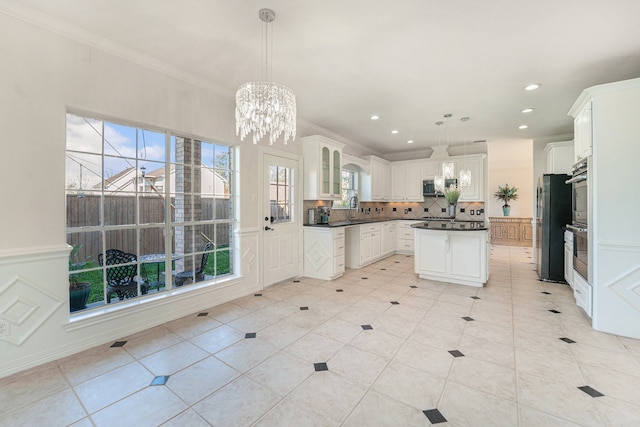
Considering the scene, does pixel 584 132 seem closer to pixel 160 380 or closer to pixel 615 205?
pixel 615 205

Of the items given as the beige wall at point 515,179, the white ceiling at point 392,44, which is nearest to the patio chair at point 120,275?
the white ceiling at point 392,44

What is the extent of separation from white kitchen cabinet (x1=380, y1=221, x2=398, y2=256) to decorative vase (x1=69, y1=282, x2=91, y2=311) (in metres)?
5.22

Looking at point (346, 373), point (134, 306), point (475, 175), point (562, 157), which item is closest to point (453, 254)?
point (562, 157)

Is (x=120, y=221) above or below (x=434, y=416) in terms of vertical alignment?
above

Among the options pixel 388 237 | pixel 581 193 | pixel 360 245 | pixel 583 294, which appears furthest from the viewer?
pixel 388 237

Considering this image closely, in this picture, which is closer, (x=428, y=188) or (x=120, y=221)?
(x=120, y=221)

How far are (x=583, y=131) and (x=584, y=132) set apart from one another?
0.15 ft

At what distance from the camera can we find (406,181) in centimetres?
732

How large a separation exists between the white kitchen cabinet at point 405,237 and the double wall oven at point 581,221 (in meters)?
3.51

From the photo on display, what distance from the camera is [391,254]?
22.8 feet

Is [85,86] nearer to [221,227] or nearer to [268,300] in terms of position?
[221,227]

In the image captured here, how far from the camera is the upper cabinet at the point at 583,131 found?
9.26 ft

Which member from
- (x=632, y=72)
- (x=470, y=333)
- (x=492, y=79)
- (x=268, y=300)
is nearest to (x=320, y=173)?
(x=268, y=300)

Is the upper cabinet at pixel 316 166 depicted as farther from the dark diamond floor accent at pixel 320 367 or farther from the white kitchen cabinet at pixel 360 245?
the dark diamond floor accent at pixel 320 367
